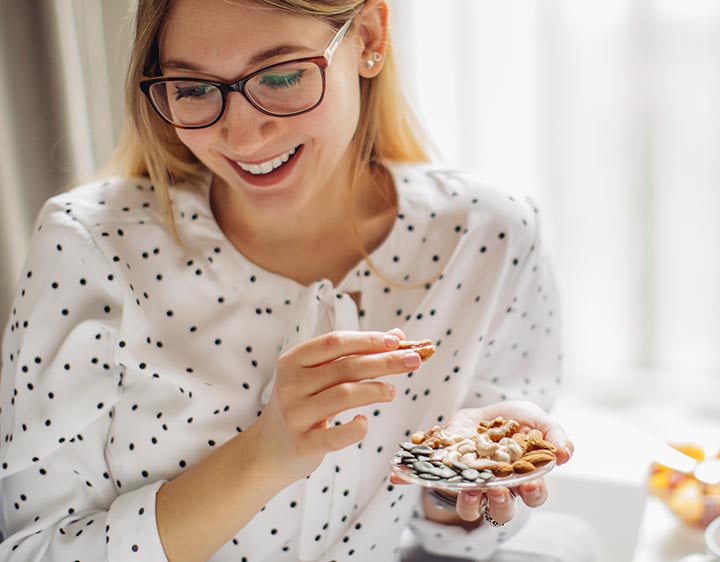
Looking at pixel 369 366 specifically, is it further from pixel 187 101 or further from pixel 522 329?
pixel 522 329

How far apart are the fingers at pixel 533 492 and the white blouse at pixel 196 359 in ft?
1.06

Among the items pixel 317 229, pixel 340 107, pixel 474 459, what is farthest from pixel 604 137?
pixel 474 459

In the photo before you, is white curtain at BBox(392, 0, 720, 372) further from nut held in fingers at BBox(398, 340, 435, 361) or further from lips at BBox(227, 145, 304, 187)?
nut held in fingers at BBox(398, 340, 435, 361)

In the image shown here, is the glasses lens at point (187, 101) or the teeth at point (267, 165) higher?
the glasses lens at point (187, 101)

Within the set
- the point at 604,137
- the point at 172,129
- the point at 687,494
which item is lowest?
the point at 687,494

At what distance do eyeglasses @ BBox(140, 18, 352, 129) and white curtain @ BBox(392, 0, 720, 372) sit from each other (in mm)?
1213

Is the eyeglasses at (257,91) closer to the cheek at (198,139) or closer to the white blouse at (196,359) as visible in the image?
the cheek at (198,139)

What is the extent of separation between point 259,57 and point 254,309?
0.34 meters

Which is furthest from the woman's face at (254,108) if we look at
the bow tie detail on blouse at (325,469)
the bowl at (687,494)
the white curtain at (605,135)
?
the white curtain at (605,135)

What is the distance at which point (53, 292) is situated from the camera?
1083mm

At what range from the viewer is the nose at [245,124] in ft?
3.22

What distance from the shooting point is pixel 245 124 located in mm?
989

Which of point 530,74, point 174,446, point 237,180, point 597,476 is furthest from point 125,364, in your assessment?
point 530,74

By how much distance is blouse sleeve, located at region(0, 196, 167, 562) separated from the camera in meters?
1.04
